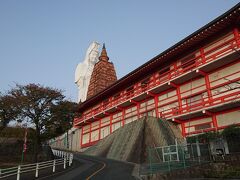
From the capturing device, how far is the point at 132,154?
2131 centimetres

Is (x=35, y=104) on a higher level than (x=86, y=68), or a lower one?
lower

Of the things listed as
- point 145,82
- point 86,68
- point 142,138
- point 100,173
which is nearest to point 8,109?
point 100,173

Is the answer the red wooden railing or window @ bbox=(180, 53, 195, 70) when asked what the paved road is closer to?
the red wooden railing

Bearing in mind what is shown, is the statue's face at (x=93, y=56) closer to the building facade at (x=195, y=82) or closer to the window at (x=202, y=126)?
the building facade at (x=195, y=82)

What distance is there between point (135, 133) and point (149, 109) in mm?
5894

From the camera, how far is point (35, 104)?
2441 cm

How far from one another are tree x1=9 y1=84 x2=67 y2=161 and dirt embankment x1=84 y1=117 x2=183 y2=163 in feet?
29.3

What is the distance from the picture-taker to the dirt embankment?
20.8 metres

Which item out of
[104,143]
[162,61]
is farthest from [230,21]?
[104,143]

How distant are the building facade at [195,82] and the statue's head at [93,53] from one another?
63.3m

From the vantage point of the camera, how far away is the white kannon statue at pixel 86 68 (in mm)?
89887

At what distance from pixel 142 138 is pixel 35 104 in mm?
12823

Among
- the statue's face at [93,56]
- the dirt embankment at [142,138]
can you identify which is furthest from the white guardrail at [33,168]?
the statue's face at [93,56]

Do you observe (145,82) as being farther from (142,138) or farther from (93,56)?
(93,56)
